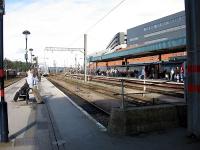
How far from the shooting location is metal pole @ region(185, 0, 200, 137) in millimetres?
9664

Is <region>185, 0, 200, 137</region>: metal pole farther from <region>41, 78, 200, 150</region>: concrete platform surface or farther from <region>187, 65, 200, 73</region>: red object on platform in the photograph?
<region>41, 78, 200, 150</region>: concrete platform surface

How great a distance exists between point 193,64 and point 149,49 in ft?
155

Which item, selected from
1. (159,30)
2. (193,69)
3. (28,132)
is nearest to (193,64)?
(193,69)

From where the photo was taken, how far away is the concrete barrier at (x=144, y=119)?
34.0 feet

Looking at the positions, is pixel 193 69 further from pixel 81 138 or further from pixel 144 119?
pixel 81 138

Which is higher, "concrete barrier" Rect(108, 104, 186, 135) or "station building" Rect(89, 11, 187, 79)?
"station building" Rect(89, 11, 187, 79)

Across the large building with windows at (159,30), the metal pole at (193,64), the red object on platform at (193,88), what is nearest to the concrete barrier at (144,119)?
the metal pole at (193,64)

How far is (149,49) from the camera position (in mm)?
56562

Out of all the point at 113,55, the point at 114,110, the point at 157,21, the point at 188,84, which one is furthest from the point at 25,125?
the point at 157,21

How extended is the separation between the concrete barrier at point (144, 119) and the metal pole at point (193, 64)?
1088 mm

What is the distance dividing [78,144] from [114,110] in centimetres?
160

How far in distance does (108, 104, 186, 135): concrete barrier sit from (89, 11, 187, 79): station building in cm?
2850

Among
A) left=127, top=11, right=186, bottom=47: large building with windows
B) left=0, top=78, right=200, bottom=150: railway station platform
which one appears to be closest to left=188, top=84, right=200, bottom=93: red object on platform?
left=0, top=78, right=200, bottom=150: railway station platform

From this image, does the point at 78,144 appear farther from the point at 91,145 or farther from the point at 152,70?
the point at 152,70
